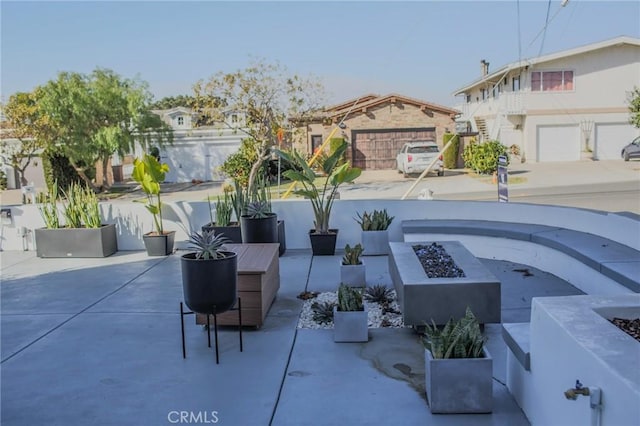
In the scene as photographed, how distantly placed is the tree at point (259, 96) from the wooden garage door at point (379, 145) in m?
9.31

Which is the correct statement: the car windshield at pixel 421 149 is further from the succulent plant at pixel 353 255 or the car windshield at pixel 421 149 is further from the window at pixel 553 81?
the succulent plant at pixel 353 255

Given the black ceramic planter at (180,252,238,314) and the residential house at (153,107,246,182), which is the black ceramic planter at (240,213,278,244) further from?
the residential house at (153,107,246,182)

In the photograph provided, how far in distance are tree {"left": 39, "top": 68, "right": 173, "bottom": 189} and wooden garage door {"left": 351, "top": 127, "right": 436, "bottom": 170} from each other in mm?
10090

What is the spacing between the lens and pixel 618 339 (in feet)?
8.06

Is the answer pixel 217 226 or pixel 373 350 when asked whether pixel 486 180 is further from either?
pixel 373 350

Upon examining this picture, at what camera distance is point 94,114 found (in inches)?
797

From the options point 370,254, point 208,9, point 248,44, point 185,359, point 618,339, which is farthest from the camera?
point 248,44

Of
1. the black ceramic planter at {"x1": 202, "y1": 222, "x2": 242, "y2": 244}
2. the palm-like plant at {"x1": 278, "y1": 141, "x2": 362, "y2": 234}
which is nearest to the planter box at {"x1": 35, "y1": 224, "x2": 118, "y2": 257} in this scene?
the black ceramic planter at {"x1": 202, "y1": 222, "x2": 242, "y2": 244}

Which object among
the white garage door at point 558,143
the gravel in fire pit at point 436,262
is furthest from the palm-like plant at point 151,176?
the white garage door at point 558,143

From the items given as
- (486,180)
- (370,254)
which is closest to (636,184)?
(486,180)

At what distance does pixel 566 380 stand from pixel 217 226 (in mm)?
6300

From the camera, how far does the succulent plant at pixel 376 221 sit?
794 cm

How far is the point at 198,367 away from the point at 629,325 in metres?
2.84

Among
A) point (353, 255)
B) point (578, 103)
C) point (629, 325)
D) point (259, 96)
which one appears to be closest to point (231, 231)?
point (353, 255)
